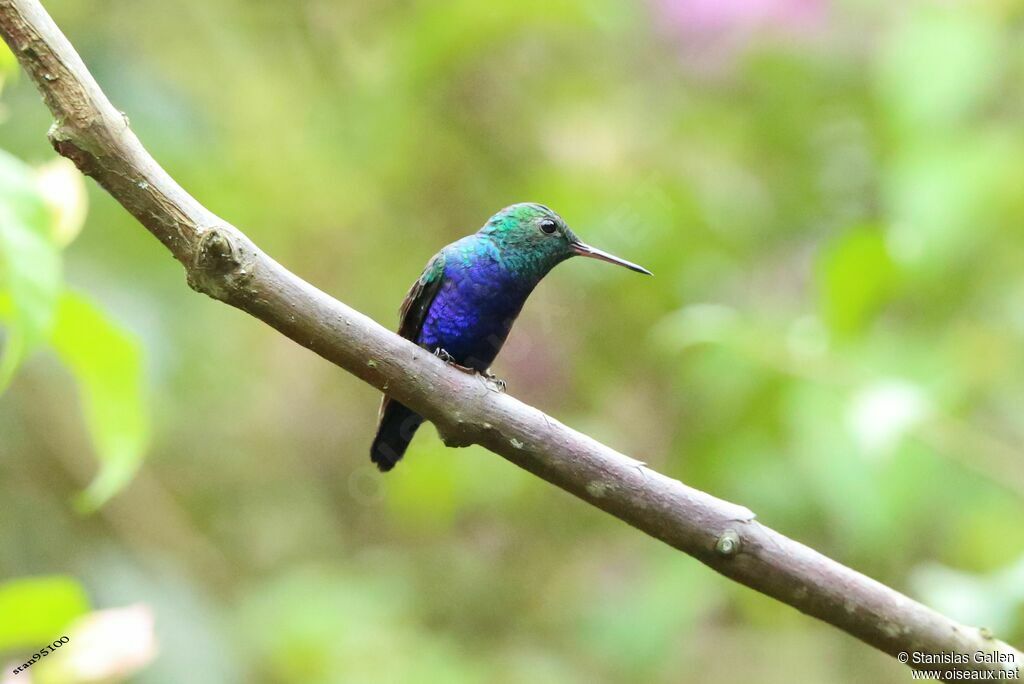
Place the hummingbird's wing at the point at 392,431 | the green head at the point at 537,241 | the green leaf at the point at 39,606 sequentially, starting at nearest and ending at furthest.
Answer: the green leaf at the point at 39,606 < the hummingbird's wing at the point at 392,431 < the green head at the point at 537,241

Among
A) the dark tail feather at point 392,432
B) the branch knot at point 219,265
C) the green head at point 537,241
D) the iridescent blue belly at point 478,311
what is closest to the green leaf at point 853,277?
the green head at point 537,241

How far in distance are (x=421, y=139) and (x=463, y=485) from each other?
1.56 metres

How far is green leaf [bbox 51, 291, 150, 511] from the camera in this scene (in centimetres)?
215

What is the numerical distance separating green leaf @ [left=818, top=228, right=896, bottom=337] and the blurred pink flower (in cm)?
203

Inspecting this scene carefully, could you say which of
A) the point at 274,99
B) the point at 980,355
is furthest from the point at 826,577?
the point at 274,99

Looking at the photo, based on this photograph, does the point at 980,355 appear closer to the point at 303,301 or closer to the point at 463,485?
the point at 463,485

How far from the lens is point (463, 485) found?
4.81 meters

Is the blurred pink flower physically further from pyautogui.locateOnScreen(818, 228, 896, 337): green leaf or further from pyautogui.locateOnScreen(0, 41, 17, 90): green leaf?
pyautogui.locateOnScreen(0, 41, 17, 90): green leaf

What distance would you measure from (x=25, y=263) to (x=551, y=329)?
9.98 ft

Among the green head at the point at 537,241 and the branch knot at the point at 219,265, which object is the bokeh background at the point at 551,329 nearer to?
the green head at the point at 537,241

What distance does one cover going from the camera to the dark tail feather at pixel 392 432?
2.96 meters

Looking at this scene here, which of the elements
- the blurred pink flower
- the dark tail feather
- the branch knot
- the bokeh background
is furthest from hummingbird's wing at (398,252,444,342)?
the blurred pink flower

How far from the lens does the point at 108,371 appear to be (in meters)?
2.19

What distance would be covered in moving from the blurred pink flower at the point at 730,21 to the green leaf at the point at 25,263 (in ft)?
11.7
